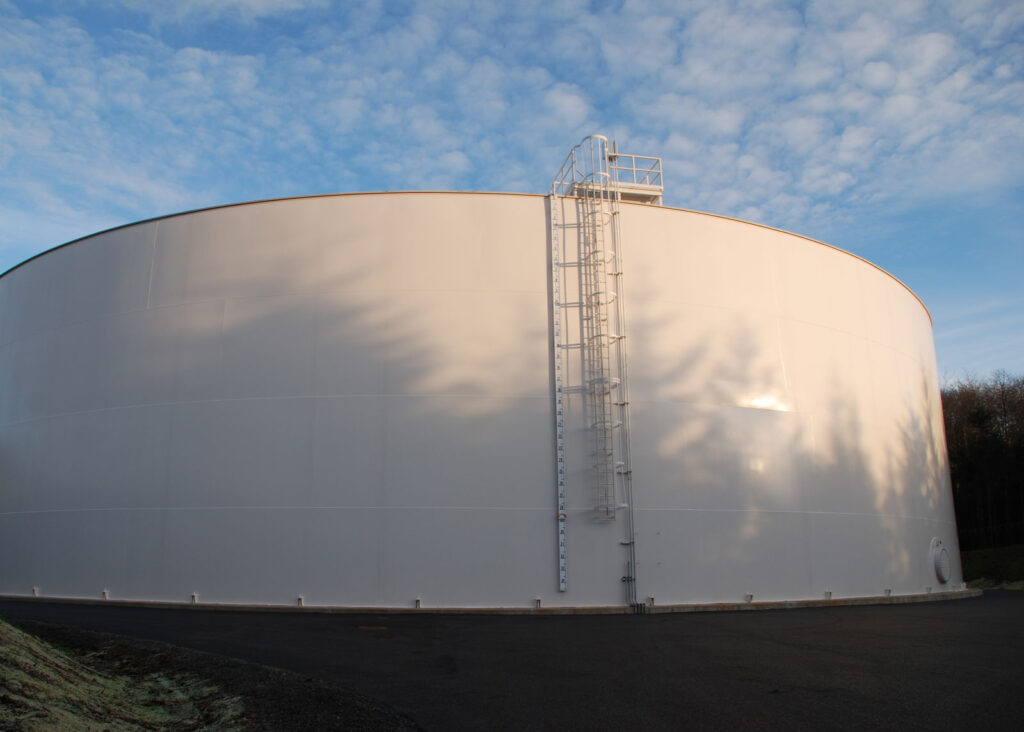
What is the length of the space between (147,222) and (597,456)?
11.2 metres

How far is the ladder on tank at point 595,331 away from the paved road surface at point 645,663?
241cm

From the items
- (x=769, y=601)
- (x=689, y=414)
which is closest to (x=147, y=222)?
(x=689, y=414)

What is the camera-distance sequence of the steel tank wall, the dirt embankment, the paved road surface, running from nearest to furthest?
the dirt embankment → the paved road surface → the steel tank wall

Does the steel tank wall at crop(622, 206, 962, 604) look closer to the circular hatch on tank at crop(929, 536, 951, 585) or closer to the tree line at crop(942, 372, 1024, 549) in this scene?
the circular hatch on tank at crop(929, 536, 951, 585)

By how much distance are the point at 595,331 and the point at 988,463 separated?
29.1 meters

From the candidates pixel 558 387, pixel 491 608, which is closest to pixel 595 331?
pixel 558 387

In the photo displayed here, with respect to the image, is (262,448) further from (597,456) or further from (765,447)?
(765,447)

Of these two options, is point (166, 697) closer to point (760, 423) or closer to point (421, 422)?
point (421, 422)

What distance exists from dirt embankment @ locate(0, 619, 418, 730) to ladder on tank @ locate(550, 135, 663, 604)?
8.00m

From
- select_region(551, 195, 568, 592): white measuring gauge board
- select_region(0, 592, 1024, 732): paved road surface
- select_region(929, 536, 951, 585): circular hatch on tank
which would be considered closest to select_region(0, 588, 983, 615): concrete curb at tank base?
select_region(0, 592, 1024, 732): paved road surface

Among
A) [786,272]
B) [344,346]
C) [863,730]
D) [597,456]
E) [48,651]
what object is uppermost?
[786,272]

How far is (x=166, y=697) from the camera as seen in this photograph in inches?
254

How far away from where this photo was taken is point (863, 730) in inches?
212

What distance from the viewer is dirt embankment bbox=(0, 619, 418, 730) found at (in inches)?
186
